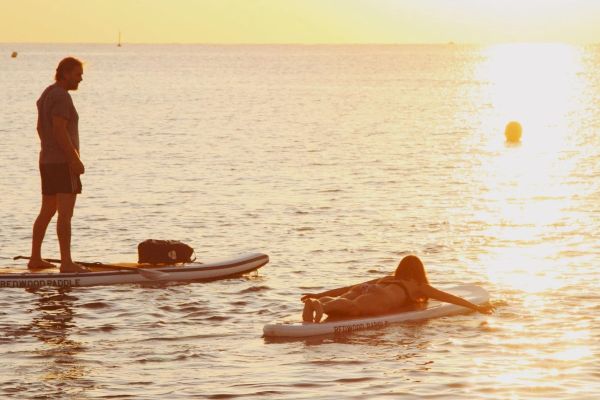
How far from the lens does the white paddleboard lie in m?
13.9

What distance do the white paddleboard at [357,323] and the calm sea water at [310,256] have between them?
13cm

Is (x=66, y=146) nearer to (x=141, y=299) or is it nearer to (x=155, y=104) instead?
(x=141, y=299)

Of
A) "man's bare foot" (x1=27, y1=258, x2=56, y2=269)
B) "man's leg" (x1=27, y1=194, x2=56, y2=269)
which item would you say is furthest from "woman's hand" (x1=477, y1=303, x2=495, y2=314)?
"man's bare foot" (x1=27, y1=258, x2=56, y2=269)

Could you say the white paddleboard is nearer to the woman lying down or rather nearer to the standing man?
the woman lying down

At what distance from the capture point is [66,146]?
15.8 m

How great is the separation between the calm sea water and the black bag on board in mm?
470

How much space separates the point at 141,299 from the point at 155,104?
68257 millimetres

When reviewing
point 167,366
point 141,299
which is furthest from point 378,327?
point 141,299

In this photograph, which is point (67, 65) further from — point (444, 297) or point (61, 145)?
point (444, 297)

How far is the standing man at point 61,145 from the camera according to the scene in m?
15.7

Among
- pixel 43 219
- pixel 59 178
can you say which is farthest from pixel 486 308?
pixel 43 219

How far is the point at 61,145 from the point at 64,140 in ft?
0.26

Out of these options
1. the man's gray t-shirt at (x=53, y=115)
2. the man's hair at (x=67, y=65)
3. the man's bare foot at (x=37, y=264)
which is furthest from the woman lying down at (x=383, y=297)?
the man's bare foot at (x=37, y=264)

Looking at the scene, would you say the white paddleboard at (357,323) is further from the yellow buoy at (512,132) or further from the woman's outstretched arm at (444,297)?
the yellow buoy at (512,132)
